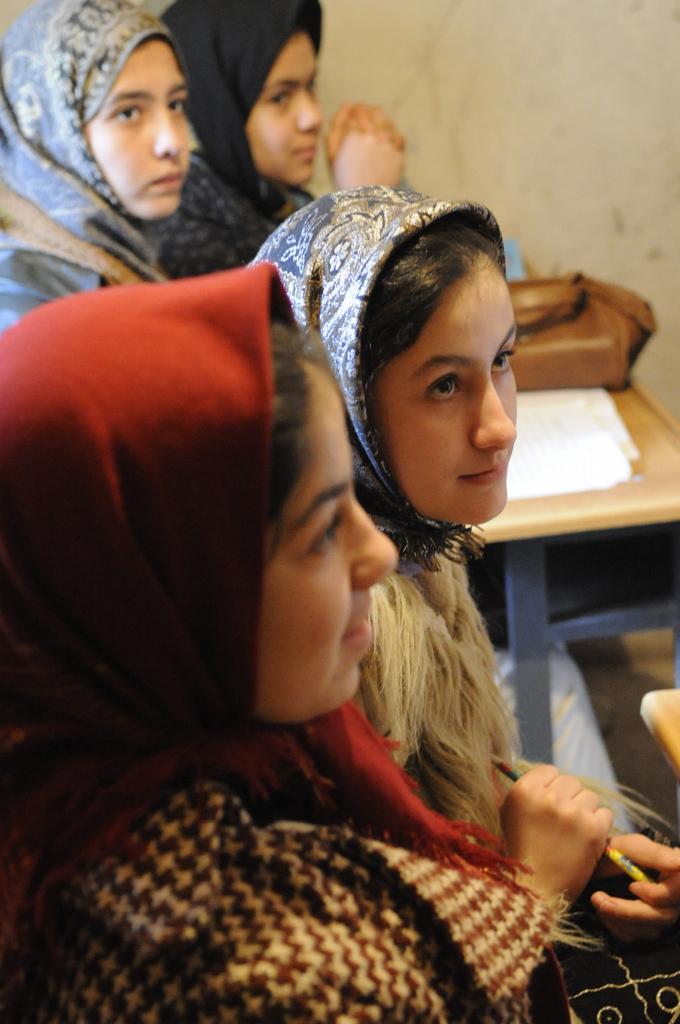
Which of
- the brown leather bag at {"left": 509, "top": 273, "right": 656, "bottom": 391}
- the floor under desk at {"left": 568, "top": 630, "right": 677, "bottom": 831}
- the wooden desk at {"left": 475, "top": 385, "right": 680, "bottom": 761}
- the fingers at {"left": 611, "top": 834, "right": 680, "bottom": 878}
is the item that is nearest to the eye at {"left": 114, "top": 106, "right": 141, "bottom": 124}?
the brown leather bag at {"left": 509, "top": 273, "right": 656, "bottom": 391}

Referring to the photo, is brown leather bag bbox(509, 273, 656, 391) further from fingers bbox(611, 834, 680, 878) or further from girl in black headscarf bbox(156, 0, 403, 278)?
fingers bbox(611, 834, 680, 878)

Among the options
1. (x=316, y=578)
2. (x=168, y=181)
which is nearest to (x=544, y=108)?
(x=168, y=181)

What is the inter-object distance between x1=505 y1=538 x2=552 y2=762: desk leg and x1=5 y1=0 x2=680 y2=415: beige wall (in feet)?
3.80

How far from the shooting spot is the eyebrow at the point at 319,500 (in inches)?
20.6

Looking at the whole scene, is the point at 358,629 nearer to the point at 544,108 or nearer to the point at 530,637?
the point at 530,637

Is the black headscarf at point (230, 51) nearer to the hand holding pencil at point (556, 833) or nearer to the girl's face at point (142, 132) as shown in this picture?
the girl's face at point (142, 132)

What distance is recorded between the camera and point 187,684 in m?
0.53

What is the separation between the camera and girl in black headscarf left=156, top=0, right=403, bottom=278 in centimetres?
198

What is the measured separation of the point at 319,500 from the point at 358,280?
322mm

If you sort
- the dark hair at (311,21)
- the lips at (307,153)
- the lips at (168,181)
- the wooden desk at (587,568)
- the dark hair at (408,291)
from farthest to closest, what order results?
the lips at (307,153) → the dark hair at (311,21) → the lips at (168,181) → the wooden desk at (587,568) → the dark hair at (408,291)

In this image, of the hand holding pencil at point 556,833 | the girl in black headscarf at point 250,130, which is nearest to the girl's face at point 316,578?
the hand holding pencil at point 556,833

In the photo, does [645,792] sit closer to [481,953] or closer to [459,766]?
[459,766]

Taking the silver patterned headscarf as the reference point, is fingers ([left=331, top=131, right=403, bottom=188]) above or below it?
above

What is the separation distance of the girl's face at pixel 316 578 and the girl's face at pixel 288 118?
1.67 metres
